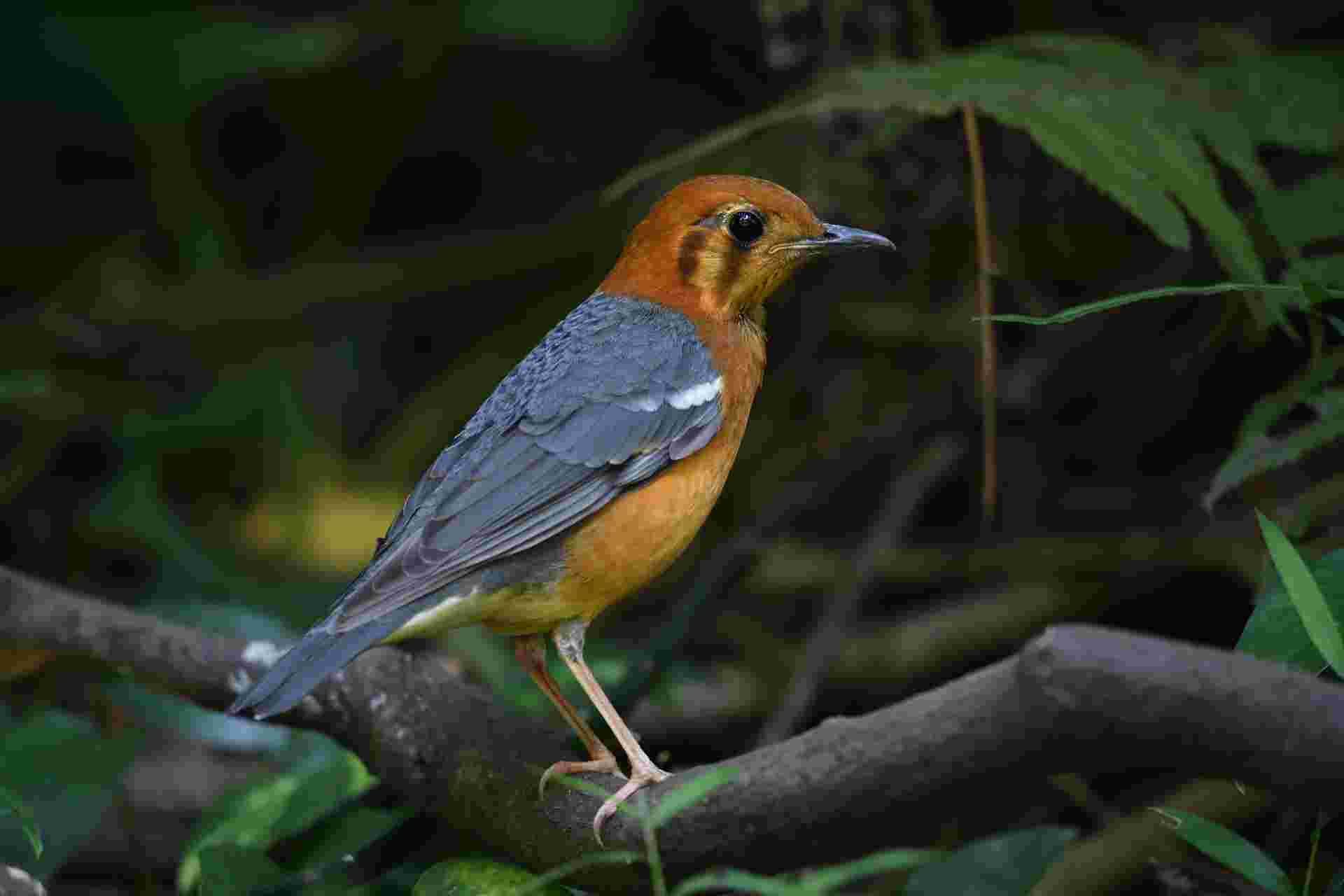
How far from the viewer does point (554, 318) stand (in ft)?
22.1

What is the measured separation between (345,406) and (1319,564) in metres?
5.31

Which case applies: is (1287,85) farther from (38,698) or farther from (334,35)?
(38,698)

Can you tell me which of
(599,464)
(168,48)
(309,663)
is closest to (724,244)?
(599,464)

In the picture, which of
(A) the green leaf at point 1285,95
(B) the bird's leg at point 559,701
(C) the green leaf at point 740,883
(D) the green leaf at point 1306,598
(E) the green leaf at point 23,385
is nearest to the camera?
(C) the green leaf at point 740,883

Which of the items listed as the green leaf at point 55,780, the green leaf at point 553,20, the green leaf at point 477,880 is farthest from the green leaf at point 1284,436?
the green leaf at point 553,20

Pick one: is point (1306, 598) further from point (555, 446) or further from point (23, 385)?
point (23, 385)

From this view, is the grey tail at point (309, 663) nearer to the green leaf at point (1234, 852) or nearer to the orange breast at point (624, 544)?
the orange breast at point (624, 544)

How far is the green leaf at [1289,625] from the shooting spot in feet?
9.98

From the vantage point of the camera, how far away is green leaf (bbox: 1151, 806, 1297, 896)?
117 inches

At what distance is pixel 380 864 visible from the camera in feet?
14.6

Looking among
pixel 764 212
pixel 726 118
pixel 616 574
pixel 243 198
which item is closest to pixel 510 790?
pixel 616 574

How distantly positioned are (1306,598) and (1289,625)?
257 millimetres

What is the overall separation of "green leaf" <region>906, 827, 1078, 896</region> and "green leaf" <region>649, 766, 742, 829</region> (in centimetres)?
103

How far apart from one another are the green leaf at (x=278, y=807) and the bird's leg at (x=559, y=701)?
608 mm
